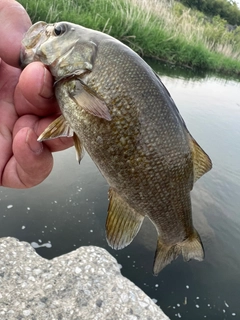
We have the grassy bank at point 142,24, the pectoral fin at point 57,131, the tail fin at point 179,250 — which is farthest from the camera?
the grassy bank at point 142,24

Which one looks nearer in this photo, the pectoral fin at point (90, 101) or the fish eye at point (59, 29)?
the pectoral fin at point (90, 101)

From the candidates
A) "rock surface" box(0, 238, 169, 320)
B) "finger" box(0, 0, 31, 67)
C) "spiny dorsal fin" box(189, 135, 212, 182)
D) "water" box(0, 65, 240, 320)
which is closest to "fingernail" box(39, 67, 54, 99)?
"finger" box(0, 0, 31, 67)

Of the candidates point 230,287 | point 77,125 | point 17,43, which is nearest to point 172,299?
point 230,287

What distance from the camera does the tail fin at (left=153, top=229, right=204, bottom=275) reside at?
6.18 ft

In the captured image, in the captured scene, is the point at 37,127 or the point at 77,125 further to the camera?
the point at 37,127

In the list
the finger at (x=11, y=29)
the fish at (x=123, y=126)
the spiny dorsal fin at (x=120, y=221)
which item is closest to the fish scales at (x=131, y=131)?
the fish at (x=123, y=126)

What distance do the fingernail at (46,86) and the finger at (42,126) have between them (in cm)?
23

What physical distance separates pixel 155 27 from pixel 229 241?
11395mm

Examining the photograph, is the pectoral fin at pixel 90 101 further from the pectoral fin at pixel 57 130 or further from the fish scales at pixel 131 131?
the pectoral fin at pixel 57 130

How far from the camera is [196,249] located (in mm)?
1891

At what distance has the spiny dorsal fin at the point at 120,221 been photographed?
1.71 m

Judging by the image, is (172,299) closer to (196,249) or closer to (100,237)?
(100,237)

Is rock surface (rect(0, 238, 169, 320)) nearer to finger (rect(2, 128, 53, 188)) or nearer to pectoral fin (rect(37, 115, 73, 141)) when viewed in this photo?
finger (rect(2, 128, 53, 188))

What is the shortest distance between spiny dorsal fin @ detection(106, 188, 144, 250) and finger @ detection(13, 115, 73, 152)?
0.45 meters
